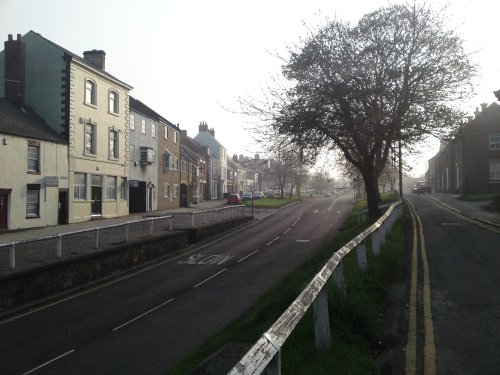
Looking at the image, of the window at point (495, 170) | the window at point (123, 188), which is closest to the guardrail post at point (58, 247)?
the window at point (123, 188)

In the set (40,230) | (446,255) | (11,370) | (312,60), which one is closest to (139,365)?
(11,370)

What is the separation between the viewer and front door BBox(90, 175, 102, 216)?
33.2 metres

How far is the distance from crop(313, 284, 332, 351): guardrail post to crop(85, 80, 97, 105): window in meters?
30.1

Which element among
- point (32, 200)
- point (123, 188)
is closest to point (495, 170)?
point (123, 188)

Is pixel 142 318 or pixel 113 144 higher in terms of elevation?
pixel 113 144

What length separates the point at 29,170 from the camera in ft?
87.6

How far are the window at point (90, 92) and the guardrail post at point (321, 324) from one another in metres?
30.1

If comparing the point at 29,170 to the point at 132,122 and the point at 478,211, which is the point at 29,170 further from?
the point at 478,211

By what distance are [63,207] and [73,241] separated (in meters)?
14.8

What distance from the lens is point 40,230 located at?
2561 centimetres

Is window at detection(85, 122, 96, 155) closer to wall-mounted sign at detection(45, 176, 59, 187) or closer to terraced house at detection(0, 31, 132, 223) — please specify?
terraced house at detection(0, 31, 132, 223)

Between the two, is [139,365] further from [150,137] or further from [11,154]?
[150,137]

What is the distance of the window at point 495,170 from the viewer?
5225cm

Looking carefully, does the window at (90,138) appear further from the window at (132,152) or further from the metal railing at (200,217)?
the metal railing at (200,217)
